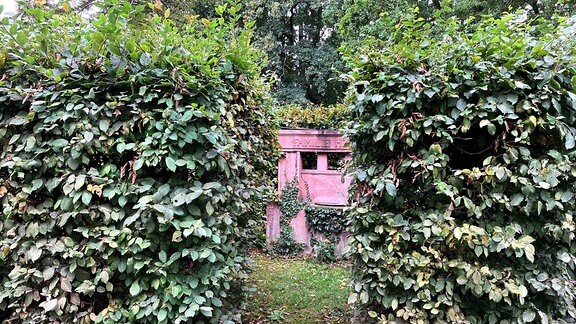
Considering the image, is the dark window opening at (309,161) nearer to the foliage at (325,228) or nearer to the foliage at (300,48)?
the foliage at (325,228)

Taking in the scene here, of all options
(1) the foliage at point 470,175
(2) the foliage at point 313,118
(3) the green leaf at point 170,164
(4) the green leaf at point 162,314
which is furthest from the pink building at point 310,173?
(4) the green leaf at point 162,314

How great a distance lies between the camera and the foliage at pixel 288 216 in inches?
213

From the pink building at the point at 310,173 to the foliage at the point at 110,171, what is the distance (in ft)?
11.2

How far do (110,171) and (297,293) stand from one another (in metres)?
2.48

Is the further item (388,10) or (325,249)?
(388,10)

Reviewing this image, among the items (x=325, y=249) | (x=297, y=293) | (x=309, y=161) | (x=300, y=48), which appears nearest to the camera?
(x=297, y=293)

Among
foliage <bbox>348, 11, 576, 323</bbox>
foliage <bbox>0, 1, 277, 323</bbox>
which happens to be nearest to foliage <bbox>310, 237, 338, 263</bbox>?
foliage <bbox>348, 11, 576, 323</bbox>

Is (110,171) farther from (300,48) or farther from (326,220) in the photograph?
(300,48)

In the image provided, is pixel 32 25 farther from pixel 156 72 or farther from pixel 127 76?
pixel 156 72

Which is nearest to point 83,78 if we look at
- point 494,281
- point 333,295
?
point 494,281

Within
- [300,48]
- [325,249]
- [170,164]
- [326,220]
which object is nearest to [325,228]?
[326,220]

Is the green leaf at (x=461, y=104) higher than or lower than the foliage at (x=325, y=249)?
higher

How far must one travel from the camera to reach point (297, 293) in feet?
12.2

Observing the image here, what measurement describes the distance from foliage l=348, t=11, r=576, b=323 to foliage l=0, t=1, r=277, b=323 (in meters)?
0.89
